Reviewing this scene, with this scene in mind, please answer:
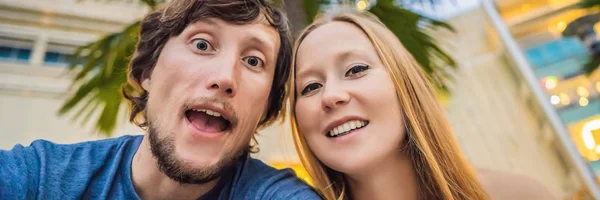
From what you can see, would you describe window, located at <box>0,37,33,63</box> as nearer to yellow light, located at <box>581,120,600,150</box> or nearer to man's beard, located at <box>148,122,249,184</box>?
man's beard, located at <box>148,122,249,184</box>

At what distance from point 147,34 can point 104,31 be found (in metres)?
3.52

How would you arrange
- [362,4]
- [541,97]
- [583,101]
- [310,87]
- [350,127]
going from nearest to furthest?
1. [350,127]
2. [310,87]
3. [362,4]
4. [583,101]
5. [541,97]

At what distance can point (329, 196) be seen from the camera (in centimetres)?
105

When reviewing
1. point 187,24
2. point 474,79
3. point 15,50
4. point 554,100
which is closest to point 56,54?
point 15,50

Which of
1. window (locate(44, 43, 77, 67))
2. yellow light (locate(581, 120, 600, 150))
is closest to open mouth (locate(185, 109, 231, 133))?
window (locate(44, 43, 77, 67))

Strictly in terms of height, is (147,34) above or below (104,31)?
below

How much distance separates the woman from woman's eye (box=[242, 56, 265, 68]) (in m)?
0.12

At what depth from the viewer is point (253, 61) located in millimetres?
994

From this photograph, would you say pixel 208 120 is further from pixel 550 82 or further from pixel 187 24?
pixel 550 82

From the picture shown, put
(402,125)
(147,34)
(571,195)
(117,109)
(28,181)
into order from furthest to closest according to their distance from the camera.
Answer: (571,195) → (117,109) → (147,34) → (402,125) → (28,181)

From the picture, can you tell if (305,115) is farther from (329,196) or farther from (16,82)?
(16,82)

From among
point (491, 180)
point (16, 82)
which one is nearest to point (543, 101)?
point (491, 180)

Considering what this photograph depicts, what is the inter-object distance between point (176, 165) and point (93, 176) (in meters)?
0.22

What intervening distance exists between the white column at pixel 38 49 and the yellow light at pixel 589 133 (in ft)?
23.4
